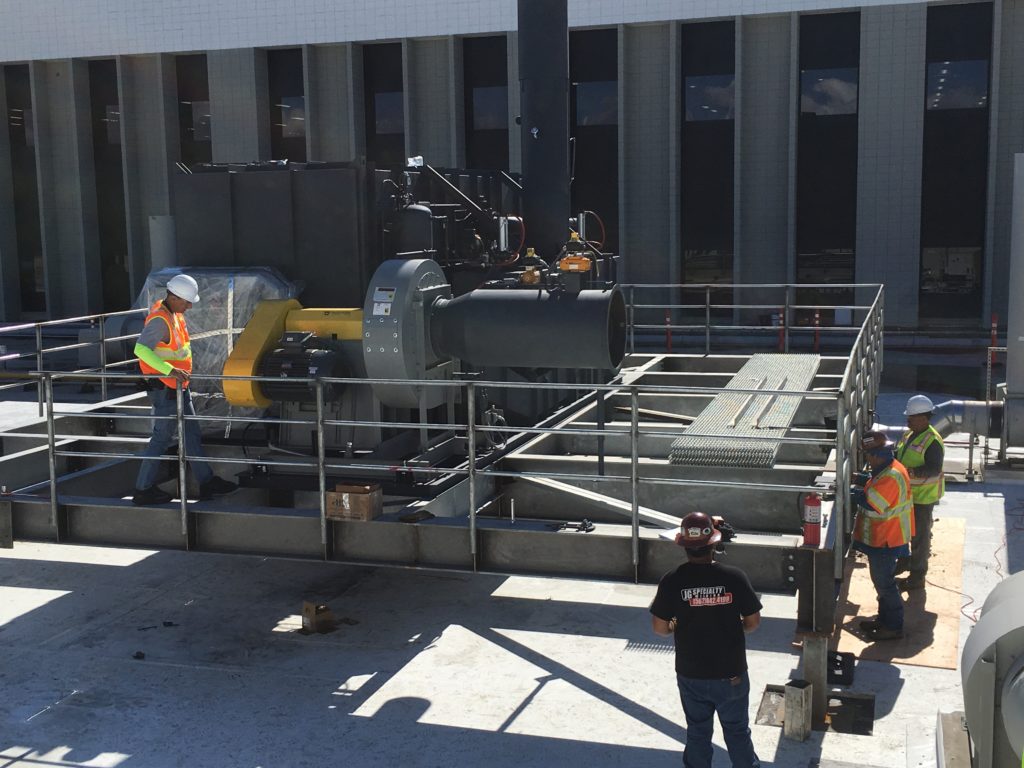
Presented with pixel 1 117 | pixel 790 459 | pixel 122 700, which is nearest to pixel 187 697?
pixel 122 700

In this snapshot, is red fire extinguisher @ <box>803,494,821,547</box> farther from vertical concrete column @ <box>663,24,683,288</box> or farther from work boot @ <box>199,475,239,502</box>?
vertical concrete column @ <box>663,24,683,288</box>

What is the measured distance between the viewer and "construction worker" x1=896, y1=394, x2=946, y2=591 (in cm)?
1052

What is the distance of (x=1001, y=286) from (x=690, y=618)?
25.9 m

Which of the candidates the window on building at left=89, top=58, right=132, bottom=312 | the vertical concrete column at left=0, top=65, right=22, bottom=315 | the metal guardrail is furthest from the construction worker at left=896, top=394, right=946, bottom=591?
the vertical concrete column at left=0, top=65, right=22, bottom=315

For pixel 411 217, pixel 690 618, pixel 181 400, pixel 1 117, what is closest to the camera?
pixel 690 618

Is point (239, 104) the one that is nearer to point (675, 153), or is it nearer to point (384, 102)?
point (384, 102)

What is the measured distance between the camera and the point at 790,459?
40.8 ft

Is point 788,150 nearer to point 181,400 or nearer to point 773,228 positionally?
point 773,228

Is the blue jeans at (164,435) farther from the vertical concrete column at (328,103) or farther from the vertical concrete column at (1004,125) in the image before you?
the vertical concrete column at (1004,125)

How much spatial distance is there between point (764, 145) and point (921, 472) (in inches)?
844

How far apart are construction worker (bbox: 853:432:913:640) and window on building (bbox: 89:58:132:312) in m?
30.4

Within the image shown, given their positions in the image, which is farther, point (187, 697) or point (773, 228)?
point (773, 228)

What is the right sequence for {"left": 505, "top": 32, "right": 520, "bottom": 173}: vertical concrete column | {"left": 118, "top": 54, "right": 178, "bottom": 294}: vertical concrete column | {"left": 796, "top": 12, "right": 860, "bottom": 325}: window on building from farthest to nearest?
{"left": 118, "top": 54, "right": 178, "bottom": 294}: vertical concrete column, {"left": 505, "top": 32, "right": 520, "bottom": 173}: vertical concrete column, {"left": 796, "top": 12, "right": 860, "bottom": 325}: window on building

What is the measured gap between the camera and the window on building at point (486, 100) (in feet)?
106
